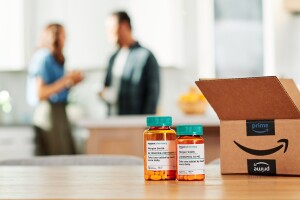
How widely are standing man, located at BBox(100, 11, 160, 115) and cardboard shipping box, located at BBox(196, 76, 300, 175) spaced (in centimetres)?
287

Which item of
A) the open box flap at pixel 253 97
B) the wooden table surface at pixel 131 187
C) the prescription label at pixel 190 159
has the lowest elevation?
the wooden table surface at pixel 131 187

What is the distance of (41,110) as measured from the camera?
5312 millimetres

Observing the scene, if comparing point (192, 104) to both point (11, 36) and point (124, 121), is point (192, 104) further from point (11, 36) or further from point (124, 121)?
point (11, 36)

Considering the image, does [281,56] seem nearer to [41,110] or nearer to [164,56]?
[164,56]

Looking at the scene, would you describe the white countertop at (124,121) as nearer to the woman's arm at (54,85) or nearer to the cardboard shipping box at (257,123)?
the woman's arm at (54,85)

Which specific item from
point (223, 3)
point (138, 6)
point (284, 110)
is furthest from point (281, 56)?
point (284, 110)

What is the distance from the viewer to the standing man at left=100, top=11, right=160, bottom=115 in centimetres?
439

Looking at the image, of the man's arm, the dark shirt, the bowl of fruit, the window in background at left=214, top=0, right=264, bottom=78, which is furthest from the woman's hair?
the window in background at left=214, top=0, right=264, bottom=78

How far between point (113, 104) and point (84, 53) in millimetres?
1635

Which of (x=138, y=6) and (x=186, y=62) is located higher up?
(x=138, y=6)

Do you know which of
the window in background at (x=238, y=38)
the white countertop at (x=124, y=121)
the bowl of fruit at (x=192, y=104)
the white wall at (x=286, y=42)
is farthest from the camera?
the window in background at (x=238, y=38)

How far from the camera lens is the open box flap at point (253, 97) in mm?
1410

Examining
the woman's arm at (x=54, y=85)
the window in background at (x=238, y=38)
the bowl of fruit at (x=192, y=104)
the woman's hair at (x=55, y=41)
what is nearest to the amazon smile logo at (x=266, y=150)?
the bowl of fruit at (x=192, y=104)

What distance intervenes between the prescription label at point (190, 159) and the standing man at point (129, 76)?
302 cm
